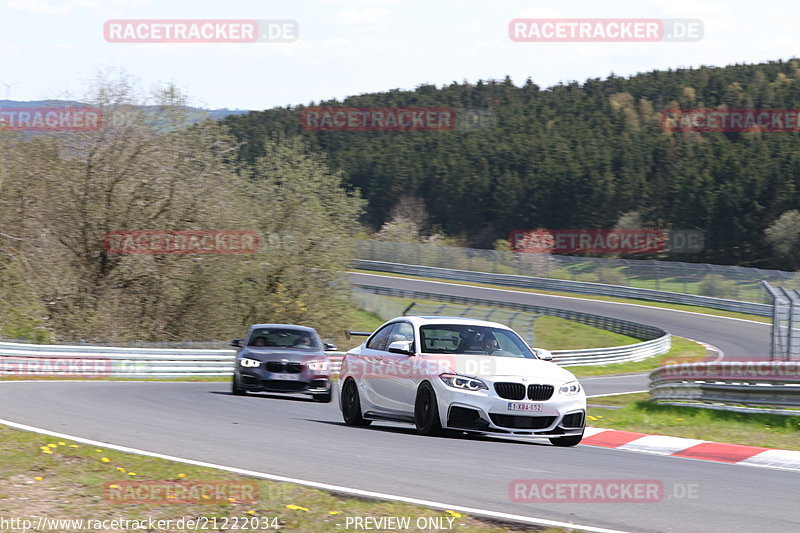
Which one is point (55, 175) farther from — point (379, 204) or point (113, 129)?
point (379, 204)

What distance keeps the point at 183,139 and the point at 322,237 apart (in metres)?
8.52

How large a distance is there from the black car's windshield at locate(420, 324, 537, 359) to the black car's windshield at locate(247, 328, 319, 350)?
7.21 metres

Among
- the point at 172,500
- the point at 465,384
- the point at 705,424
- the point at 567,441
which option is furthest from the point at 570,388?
the point at 172,500

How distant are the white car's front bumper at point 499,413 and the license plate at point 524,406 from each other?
11mm

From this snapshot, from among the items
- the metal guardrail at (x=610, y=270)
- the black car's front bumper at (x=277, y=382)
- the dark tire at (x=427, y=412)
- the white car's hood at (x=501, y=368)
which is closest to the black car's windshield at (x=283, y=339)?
the black car's front bumper at (x=277, y=382)

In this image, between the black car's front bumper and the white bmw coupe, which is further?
the black car's front bumper

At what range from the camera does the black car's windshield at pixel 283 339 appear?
18906 mm

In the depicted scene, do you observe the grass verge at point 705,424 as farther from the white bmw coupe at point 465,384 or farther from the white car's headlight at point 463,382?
the white car's headlight at point 463,382

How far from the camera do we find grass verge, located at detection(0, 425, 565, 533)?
6.60 metres

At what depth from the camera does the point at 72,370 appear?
2605cm

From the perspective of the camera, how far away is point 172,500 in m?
7.18

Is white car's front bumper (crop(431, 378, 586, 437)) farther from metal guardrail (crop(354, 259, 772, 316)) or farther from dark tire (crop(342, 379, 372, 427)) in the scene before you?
metal guardrail (crop(354, 259, 772, 316))

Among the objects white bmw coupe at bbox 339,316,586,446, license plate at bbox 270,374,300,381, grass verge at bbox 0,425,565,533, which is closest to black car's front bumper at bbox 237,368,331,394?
license plate at bbox 270,374,300,381

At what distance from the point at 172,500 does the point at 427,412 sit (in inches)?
182
